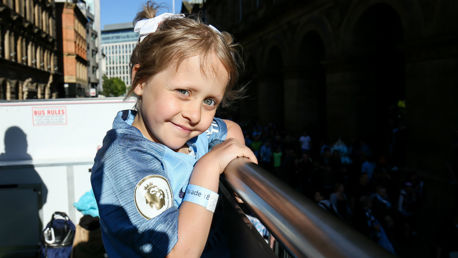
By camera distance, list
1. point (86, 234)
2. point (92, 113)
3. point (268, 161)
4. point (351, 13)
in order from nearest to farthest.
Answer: point (86, 234), point (92, 113), point (268, 161), point (351, 13)

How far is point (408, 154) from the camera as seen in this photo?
35.1 ft

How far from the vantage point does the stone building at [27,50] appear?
3234 cm

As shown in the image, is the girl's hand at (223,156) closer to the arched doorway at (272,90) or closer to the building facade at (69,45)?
the arched doorway at (272,90)

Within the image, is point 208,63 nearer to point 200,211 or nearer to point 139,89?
point 139,89

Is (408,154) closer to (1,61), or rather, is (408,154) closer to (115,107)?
(115,107)

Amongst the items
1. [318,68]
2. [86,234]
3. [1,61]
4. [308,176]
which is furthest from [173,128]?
[1,61]

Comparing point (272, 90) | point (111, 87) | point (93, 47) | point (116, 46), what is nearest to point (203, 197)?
point (272, 90)

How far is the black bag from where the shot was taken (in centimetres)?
478

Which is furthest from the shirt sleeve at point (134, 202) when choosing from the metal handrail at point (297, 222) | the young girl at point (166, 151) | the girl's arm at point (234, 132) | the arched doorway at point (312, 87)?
the arched doorway at point (312, 87)

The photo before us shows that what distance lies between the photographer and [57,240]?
4.84 meters

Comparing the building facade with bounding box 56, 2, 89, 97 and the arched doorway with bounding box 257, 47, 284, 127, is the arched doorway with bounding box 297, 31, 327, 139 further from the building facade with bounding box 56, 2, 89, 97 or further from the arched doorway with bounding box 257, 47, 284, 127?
the building facade with bounding box 56, 2, 89, 97

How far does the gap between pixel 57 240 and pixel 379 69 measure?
12333 millimetres

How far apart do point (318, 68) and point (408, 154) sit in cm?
870

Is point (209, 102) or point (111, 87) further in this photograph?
point (111, 87)
